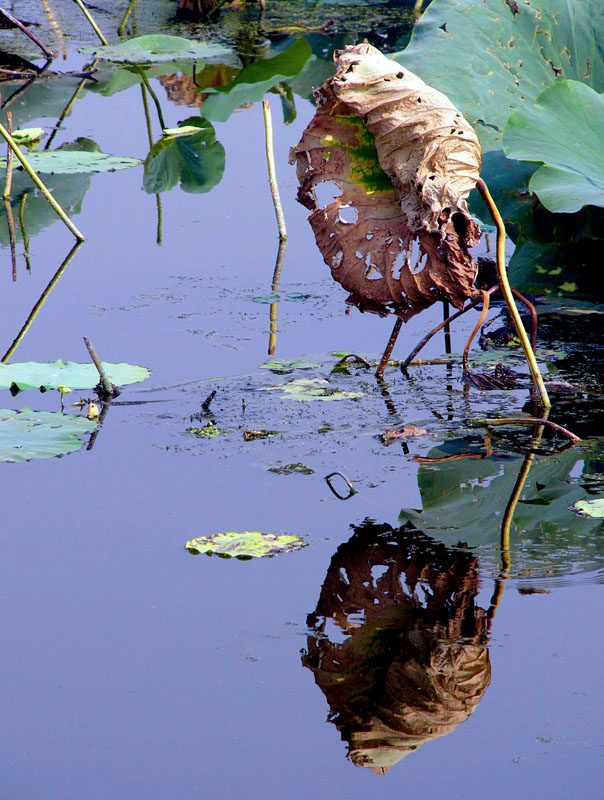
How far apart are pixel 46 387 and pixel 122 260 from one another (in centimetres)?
149

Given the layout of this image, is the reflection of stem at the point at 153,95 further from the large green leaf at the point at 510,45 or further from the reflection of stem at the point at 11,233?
the large green leaf at the point at 510,45

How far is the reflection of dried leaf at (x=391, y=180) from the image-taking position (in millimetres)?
2820

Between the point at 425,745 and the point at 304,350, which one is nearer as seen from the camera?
the point at 425,745

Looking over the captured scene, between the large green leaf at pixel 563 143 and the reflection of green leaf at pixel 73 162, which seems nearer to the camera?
the large green leaf at pixel 563 143

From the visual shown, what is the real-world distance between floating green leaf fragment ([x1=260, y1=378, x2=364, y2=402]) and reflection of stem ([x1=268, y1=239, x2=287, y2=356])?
323 millimetres

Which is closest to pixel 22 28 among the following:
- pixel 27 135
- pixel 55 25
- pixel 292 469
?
pixel 27 135

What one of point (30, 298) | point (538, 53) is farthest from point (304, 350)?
point (538, 53)

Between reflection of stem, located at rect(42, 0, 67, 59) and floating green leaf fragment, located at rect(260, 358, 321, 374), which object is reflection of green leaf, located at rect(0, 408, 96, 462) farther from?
Result: reflection of stem, located at rect(42, 0, 67, 59)

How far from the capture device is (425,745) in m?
1.62

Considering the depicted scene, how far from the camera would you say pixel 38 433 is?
270cm

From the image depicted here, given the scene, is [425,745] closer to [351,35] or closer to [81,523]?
[81,523]

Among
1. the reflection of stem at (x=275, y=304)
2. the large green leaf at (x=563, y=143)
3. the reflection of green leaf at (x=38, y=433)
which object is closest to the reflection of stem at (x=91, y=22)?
the reflection of stem at (x=275, y=304)

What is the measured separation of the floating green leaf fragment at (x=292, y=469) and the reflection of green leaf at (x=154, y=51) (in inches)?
253

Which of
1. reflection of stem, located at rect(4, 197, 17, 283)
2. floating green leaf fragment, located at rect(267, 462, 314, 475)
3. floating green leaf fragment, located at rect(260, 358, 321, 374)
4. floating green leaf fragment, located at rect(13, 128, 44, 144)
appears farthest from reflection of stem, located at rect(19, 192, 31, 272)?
floating green leaf fragment, located at rect(267, 462, 314, 475)
